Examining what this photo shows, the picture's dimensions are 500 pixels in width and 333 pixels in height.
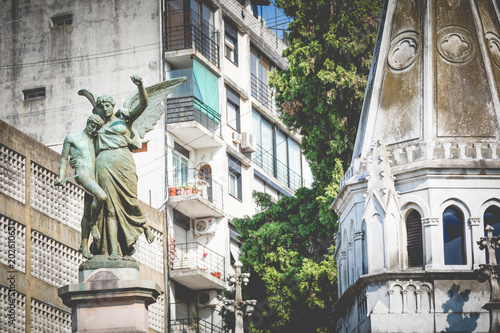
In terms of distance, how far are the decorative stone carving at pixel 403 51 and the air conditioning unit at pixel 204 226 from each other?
11.4 meters

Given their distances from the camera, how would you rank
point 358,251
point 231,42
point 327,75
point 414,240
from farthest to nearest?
1. point 231,42
2. point 327,75
3. point 358,251
4. point 414,240

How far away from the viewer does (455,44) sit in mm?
37062

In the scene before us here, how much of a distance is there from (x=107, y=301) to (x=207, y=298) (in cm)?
2756

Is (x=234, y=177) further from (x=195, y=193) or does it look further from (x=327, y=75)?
(x=327, y=75)

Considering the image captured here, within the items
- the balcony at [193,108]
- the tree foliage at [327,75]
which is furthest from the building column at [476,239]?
the balcony at [193,108]

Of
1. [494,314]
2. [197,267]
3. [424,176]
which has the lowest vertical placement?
[494,314]

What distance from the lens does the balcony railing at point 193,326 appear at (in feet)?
139

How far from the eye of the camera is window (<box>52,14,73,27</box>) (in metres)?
45.2

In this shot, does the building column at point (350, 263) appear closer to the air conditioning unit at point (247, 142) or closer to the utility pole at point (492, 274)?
the utility pole at point (492, 274)

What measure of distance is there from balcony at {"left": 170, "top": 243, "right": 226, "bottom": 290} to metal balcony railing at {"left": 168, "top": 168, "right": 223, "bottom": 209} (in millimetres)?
1881

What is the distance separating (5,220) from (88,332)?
587 inches

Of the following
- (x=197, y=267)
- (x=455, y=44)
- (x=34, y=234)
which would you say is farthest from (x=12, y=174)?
(x=455, y=44)

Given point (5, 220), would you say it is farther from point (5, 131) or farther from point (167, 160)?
point (167, 160)

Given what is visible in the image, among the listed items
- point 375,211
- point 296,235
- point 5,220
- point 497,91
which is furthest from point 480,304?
point 5,220
